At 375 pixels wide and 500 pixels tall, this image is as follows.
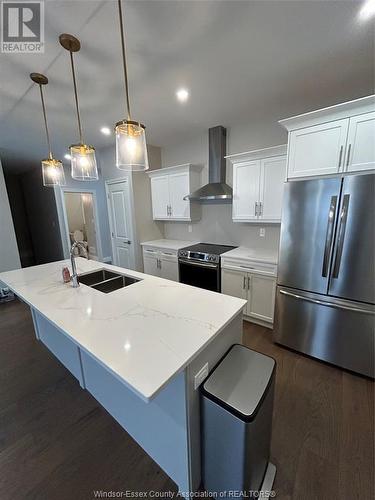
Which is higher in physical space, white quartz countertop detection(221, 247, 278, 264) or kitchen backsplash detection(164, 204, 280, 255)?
kitchen backsplash detection(164, 204, 280, 255)

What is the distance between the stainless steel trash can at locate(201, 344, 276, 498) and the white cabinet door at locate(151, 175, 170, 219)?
10.0ft

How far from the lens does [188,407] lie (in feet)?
3.24

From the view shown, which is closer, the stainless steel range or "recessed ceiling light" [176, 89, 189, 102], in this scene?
"recessed ceiling light" [176, 89, 189, 102]

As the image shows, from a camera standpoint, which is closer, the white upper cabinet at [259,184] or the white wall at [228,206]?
the white upper cabinet at [259,184]

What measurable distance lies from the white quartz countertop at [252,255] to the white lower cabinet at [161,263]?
3.15 feet

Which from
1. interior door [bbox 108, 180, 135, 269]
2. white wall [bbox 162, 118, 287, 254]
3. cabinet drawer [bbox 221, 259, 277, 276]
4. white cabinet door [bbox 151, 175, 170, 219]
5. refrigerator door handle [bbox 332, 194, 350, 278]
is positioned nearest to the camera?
refrigerator door handle [bbox 332, 194, 350, 278]

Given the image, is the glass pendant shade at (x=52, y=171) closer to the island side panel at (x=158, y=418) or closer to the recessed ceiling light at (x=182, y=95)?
the recessed ceiling light at (x=182, y=95)

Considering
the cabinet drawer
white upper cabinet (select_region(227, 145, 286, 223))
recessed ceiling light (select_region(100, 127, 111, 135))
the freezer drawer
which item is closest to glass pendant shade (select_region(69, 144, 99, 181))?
recessed ceiling light (select_region(100, 127, 111, 135))

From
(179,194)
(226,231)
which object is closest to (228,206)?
(226,231)

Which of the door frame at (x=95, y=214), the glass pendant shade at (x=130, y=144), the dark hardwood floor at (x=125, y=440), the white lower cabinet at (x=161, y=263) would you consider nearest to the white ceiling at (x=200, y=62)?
the glass pendant shade at (x=130, y=144)

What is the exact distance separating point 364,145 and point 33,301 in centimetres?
289

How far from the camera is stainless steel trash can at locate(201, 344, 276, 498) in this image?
945 millimetres

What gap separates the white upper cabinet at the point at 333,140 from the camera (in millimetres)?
1681

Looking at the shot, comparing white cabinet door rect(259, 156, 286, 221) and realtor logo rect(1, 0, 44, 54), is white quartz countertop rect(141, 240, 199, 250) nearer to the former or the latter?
white cabinet door rect(259, 156, 286, 221)
